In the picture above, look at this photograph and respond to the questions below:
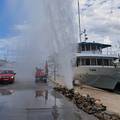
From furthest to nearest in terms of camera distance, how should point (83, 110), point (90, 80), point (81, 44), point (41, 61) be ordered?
point (41, 61), point (81, 44), point (90, 80), point (83, 110)

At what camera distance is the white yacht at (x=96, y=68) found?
31344 mm

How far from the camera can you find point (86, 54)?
1448 inches

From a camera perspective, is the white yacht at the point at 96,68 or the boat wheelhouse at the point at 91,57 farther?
the boat wheelhouse at the point at 91,57

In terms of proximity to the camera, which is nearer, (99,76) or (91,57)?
(99,76)

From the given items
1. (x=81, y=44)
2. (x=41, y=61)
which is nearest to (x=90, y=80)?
(x=81, y=44)

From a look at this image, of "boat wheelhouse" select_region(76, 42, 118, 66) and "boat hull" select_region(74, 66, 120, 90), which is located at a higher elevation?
"boat wheelhouse" select_region(76, 42, 118, 66)

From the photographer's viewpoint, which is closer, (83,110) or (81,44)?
(83,110)

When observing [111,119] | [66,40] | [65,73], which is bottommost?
[111,119]

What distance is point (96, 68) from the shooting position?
3456 centimetres

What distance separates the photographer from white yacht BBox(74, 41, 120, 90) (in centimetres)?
3134

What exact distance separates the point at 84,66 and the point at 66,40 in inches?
405

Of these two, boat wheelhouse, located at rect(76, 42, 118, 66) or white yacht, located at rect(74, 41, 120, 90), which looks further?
boat wheelhouse, located at rect(76, 42, 118, 66)

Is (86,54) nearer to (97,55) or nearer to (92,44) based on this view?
(97,55)

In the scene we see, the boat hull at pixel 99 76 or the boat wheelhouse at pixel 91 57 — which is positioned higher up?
the boat wheelhouse at pixel 91 57
